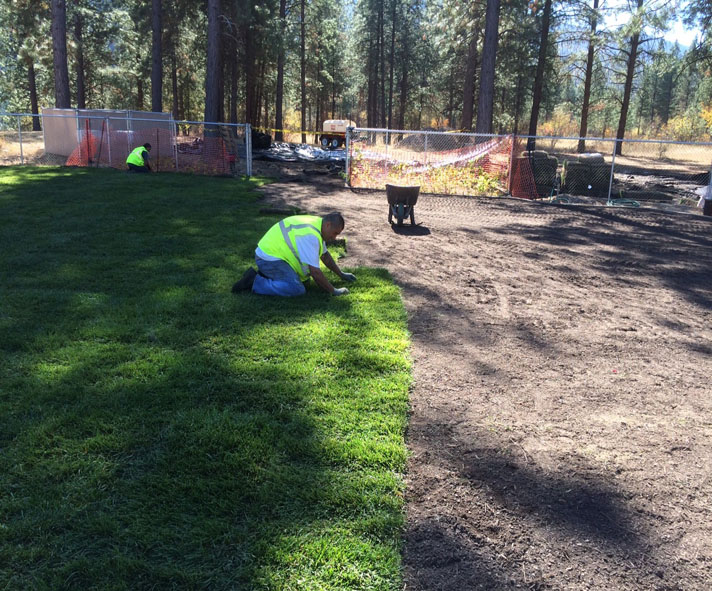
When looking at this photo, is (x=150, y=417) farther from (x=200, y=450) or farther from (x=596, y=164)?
(x=596, y=164)

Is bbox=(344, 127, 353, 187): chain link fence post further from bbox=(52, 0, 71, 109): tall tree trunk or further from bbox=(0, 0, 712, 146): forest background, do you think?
bbox=(52, 0, 71, 109): tall tree trunk

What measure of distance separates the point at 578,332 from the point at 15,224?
9.47 meters

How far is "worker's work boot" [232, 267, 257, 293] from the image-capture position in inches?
245

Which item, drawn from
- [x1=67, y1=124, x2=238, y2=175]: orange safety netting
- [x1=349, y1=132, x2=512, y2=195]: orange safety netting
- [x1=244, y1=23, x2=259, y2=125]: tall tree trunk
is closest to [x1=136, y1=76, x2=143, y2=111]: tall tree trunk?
[x1=244, y1=23, x2=259, y2=125]: tall tree trunk

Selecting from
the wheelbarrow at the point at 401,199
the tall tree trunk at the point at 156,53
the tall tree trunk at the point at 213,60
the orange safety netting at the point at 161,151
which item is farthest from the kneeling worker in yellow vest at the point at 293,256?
the tall tree trunk at the point at 156,53

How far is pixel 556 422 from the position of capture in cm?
386

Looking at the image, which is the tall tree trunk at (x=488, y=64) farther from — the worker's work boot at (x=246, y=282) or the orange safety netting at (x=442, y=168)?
the worker's work boot at (x=246, y=282)

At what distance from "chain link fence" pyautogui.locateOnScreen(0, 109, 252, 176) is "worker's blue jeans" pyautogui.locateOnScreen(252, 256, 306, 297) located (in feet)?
44.9

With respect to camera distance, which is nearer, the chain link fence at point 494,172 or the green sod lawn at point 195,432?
the green sod lawn at point 195,432

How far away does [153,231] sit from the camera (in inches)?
371

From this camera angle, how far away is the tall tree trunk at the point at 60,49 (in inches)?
854

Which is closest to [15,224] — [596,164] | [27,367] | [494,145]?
[27,367]

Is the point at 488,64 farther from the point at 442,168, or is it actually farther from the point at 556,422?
the point at 556,422

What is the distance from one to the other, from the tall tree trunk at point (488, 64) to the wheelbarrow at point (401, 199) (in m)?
11.2
